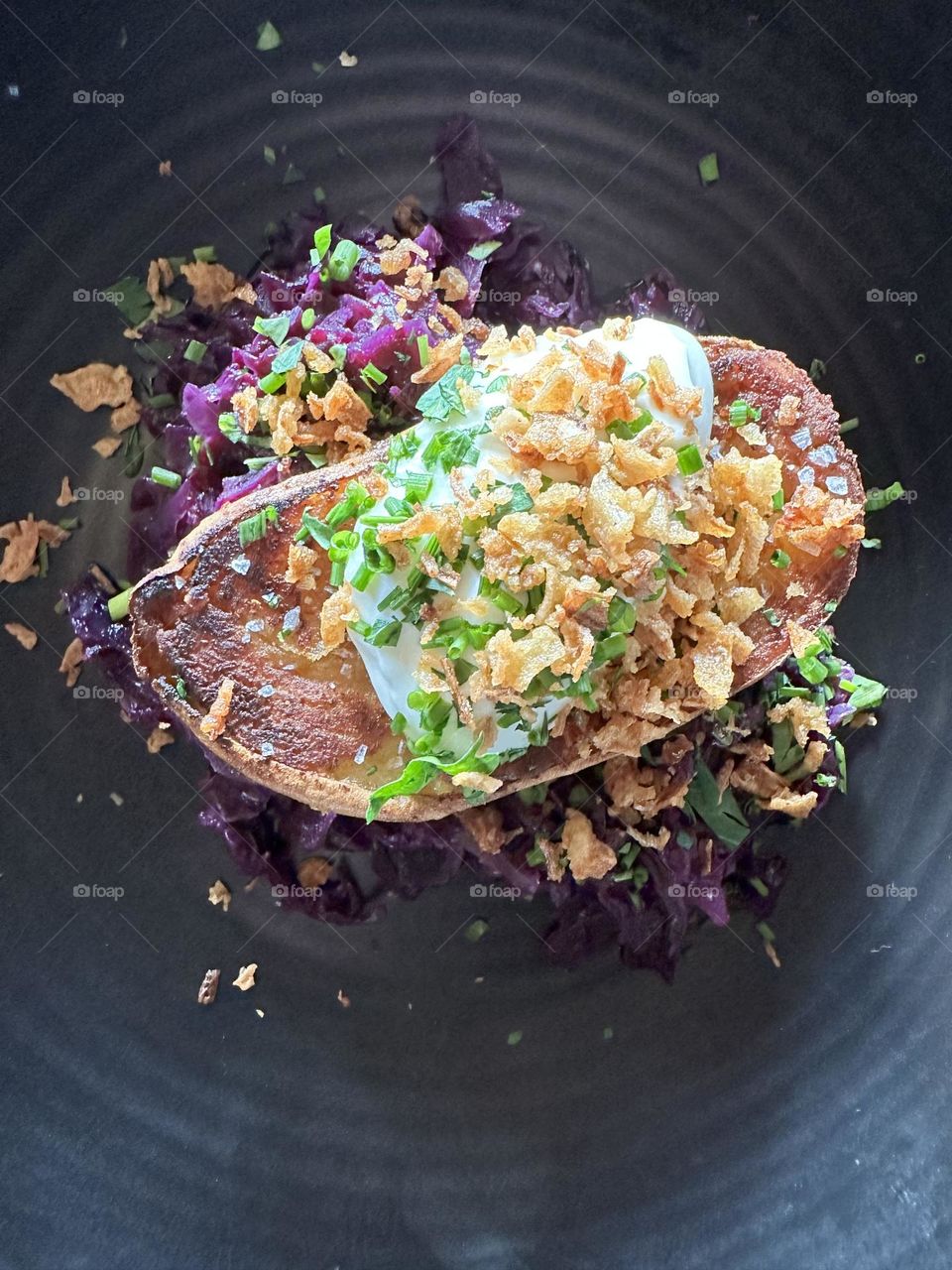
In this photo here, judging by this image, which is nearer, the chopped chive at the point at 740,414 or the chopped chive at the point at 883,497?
the chopped chive at the point at 740,414

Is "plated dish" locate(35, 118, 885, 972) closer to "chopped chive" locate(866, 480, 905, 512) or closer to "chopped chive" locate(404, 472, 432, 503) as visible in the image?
"chopped chive" locate(404, 472, 432, 503)

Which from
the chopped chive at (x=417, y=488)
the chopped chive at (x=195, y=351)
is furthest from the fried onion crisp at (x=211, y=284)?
the chopped chive at (x=417, y=488)

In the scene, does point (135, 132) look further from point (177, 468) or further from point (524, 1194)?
point (524, 1194)

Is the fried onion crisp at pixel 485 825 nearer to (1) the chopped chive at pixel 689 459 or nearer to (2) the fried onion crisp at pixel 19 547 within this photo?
(1) the chopped chive at pixel 689 459

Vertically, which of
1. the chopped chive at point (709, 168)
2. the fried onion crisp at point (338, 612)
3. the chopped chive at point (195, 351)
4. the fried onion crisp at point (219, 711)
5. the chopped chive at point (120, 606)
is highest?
the chopped chive at point (709, 168)

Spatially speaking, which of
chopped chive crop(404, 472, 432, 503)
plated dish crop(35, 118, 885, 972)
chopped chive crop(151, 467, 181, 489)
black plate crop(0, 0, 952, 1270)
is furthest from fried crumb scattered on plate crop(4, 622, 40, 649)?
chopped chive crop(404, 472, 432, 503)

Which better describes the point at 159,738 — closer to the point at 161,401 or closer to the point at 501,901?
the point at 161,401

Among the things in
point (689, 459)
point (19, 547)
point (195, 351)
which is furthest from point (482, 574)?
point (19, 547)

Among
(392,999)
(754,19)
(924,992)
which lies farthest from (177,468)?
(924,992)
